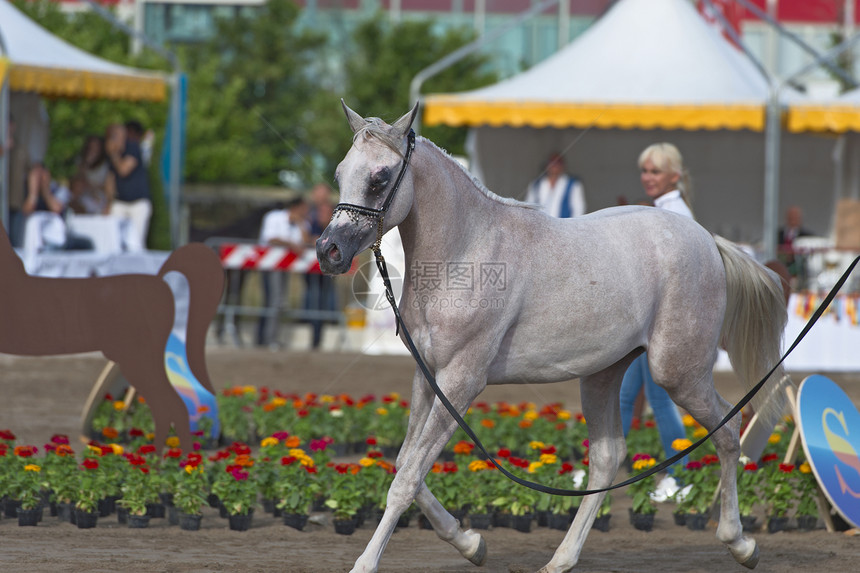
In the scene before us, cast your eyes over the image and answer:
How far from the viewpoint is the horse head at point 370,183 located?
437 cm

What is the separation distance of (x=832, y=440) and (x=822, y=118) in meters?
8.75

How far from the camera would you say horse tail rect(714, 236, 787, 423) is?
550 cm

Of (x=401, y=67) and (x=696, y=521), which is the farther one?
(x=401, y=67)

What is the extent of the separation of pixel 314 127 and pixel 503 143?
439 inches

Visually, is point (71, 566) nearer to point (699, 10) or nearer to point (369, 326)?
point (369, 326)

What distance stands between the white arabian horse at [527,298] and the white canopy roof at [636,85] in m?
8.70

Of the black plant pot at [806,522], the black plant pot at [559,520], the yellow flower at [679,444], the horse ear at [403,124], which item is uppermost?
the horse ear at [403,124]

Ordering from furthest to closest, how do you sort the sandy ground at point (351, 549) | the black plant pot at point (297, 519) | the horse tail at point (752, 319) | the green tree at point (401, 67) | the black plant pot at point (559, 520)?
the green tree at point (401, 67) → the black plant pot at point (559, 520) → the black plant pot at point (297, 519) → the horse tail at point (752, 319) → the sandy ground at point (351, 549)

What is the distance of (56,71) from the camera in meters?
14.2

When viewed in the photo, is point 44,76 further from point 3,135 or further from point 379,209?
point 379,209

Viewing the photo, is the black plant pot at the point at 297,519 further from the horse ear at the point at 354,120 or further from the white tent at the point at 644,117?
the white tent at the point at 644,117

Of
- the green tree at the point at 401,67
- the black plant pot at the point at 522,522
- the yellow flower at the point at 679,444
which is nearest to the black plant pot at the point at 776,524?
the yellow flower at the point at 679,444

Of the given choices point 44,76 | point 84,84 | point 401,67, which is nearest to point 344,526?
point 44,76

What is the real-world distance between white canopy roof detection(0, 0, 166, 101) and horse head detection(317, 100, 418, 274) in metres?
9.99
